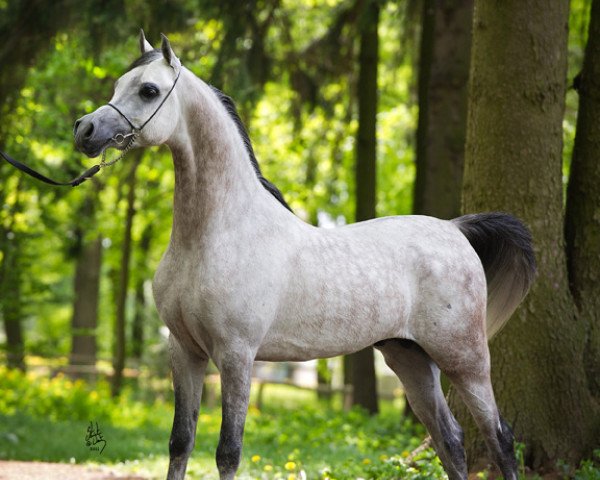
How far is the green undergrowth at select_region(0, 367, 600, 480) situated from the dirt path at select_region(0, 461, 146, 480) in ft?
0.59

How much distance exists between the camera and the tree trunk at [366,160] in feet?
34.3

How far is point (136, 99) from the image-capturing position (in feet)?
11.4

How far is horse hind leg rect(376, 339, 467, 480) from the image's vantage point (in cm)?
444

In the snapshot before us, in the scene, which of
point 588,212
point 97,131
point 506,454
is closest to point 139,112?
point 97,131

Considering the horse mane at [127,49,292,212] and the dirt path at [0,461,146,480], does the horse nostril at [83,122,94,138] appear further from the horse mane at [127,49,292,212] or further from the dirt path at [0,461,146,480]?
the dirt path at [0,461,146,480]

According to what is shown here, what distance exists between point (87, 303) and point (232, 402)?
557 inches

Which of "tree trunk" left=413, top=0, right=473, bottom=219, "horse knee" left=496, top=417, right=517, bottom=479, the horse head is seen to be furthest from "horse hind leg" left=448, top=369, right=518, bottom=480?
"tree trunk" left=413, top=0, right=473, bottom=219

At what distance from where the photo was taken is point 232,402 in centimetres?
354

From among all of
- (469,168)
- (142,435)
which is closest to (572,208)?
(469,168)

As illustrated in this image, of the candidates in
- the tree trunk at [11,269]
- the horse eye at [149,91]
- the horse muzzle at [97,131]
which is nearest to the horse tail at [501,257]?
the horse eye at [149,91]

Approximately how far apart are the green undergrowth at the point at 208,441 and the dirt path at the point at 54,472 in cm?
18

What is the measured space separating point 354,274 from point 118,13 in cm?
530

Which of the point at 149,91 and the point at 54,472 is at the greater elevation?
the point at 149,91

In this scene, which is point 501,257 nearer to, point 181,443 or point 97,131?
point 181,443
